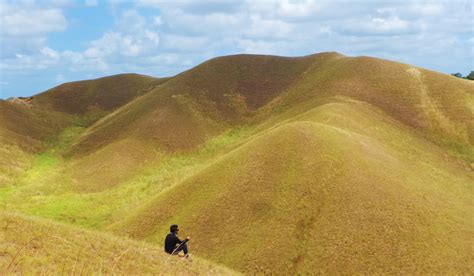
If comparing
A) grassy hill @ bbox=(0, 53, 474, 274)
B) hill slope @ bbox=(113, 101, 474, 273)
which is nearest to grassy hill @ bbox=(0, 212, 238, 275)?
hill slope @ bbox=(113, 101, 474, 273)

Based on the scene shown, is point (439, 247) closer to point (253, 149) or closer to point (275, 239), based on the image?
point (275, 239)

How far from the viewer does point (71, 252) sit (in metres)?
20.1

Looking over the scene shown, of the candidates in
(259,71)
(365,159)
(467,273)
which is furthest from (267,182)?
(259,71)

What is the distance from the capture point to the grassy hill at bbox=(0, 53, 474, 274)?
39.0m

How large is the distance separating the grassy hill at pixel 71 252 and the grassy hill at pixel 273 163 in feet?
52.7

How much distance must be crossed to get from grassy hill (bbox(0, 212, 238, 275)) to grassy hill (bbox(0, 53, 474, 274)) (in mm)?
16055

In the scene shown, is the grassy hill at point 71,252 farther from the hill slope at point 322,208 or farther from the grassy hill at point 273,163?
the grassy hill at point 273,163

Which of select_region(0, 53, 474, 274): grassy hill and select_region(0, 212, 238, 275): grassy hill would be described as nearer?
select_region(0, 212, 238, 275): grassy hill

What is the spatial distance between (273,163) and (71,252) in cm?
3405

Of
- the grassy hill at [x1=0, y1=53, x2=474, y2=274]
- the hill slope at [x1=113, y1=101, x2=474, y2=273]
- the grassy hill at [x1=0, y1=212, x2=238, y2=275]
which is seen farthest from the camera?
the grassy hill at [x1=0, y1=53, x2=474, y2=274]

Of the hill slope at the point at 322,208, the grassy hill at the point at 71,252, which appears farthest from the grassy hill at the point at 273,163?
the grassy hill at the point at 71,252

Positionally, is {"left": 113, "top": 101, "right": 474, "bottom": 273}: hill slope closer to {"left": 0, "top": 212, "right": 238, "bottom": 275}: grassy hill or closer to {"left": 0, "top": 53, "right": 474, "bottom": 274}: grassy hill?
{"left": 0, "top": 53, "right": 474, "bottom": 274}: grassy hill

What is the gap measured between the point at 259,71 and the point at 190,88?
72.5ft

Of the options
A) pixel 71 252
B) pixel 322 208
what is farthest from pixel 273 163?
pixel 71 252
